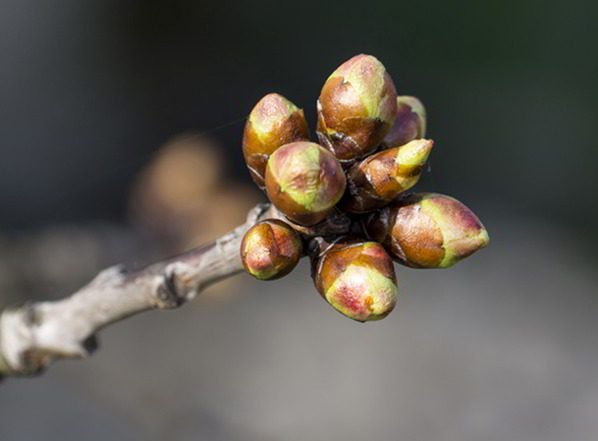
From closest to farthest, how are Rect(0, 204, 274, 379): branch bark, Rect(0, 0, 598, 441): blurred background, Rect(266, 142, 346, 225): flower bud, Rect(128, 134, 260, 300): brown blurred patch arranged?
Rect(266, 142, 346, 225): flower bud, Rect(0, 204, 274, 379): branch bark, Rect(128, 134, 260, 300): brown blurred patch, Rect(0, 0, 598, 441): blurred background

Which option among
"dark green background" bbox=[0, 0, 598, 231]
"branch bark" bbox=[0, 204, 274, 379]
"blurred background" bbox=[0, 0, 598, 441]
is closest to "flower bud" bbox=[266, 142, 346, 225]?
"branch bark" bbox=[0, 204, 274, 379]

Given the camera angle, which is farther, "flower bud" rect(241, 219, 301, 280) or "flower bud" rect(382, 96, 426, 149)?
"flower bud" rect(382, 96, 426, 149)

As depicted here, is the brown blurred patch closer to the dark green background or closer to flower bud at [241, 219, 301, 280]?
flower bud at [241, 219, 301, 280]

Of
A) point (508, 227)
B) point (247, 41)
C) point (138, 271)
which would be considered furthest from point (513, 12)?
point (138, 271)

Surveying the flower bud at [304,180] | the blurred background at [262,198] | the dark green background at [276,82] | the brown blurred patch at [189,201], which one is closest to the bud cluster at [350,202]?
the flower bud at [304,180]

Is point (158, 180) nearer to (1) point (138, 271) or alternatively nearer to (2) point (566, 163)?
(1) point (138, 271)

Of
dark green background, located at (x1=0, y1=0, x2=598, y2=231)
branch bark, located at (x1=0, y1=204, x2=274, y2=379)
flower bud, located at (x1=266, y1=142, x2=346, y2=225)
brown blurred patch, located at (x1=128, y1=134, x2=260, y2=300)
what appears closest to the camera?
flower bud, located at (x1=266, y1=142, x2=346, y2=225)

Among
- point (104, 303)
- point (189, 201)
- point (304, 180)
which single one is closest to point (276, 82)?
point (189, 201)
